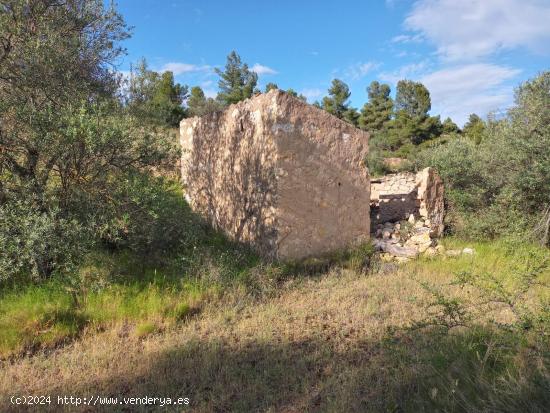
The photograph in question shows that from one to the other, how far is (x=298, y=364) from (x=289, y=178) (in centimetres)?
316

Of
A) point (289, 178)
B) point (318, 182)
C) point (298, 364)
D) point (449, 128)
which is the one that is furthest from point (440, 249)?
point (449, 128)

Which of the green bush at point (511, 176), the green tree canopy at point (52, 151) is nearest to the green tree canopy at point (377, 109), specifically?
the green bush at point (511, 176)

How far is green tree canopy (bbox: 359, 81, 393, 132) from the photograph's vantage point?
3058 cm

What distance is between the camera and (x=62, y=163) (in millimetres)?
4695

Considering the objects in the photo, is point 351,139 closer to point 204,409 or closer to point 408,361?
point 408,361

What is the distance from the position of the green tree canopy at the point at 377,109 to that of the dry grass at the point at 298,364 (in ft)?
90.3

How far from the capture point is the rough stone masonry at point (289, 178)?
6.00 m

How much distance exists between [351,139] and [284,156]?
147 centimetres

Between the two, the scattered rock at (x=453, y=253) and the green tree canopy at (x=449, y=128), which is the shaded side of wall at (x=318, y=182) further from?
the green tree canopy at (x=449, y=128)

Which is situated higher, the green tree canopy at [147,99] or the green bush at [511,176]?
the green tree canopy at [147,99]

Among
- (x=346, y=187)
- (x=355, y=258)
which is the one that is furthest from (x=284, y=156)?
(x=355, y=258)

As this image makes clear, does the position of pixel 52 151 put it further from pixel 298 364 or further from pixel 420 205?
pixel 420 205

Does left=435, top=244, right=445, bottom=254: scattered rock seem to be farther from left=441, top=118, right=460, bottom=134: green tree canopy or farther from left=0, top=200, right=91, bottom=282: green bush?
left=441, top=118, right=460, bottom=134: green tree canopy

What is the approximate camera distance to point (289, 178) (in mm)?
6023
